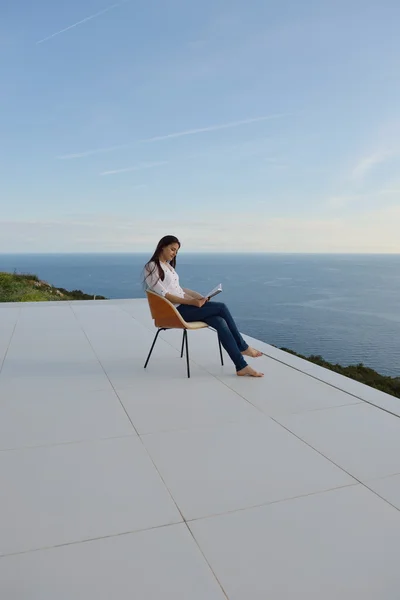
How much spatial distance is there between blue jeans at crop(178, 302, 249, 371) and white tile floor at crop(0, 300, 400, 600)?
0.18 m

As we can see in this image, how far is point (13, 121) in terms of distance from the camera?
13.1 metres

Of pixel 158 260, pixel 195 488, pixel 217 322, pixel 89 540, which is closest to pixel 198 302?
pixel 217 322

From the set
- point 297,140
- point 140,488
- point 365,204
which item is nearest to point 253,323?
point 297,140

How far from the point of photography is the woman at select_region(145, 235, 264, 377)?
11.0ft

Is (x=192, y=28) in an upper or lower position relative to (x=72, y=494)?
upper

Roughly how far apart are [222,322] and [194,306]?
0.80ft

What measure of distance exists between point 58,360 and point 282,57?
1224cm

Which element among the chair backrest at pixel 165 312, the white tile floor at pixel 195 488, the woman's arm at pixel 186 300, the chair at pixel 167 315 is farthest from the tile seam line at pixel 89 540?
the woman's arm at pixel 186 300

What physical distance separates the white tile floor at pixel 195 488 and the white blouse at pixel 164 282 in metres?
0.61

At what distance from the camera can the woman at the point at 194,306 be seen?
335 cm

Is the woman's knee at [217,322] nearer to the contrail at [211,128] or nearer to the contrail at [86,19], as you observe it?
the contrail at [86,19]

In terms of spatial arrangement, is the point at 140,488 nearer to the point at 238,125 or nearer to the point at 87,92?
the point at 87,92

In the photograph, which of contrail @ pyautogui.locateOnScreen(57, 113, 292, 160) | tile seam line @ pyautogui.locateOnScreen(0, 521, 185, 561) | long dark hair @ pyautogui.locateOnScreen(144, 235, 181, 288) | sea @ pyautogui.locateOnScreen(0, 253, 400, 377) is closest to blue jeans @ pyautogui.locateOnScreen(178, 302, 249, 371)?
long dark hair @ pyautogui.locateOnScreen(144, 235, 181, 288)

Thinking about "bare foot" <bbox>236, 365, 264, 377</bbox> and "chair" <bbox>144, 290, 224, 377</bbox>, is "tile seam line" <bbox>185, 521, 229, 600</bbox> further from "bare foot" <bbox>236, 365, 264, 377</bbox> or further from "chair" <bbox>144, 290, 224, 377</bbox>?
"bare foot" <bbox>236, 365, 264, 377</bbox>
